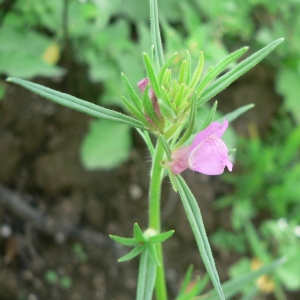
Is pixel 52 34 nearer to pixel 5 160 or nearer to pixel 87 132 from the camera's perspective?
pixel 87 132

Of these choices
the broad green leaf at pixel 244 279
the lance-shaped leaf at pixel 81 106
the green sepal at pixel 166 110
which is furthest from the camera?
the broad green leaf at pixel 244 279

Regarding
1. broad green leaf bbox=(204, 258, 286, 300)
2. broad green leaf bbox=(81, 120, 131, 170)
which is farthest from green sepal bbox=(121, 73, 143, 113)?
broad green leaf bbox=(81, 120, 131, 170)

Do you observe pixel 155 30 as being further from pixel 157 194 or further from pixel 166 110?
pixel 157 194

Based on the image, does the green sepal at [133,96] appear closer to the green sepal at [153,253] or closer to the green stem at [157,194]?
the green stem at [157,194]

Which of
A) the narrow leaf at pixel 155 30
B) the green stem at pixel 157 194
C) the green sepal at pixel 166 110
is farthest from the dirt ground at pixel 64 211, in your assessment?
the green sepal at pixel 166 110

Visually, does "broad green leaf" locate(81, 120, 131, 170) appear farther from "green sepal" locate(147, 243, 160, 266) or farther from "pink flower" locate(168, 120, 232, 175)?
"pink flower" locate(168, 120, 232, 175)
